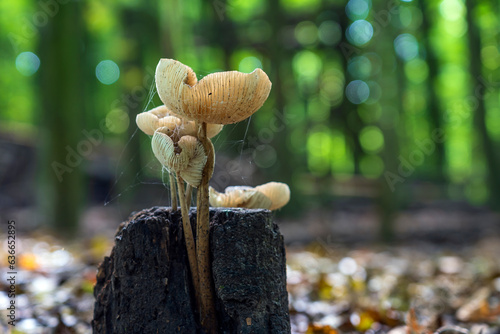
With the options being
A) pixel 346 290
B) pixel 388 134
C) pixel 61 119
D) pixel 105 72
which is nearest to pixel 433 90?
pixel 388 134

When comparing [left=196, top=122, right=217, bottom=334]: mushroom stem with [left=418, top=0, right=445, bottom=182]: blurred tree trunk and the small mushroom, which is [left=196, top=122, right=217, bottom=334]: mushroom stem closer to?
the small mushroom

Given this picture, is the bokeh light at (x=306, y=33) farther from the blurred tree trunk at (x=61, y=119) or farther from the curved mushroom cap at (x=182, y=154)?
the curved mushroom cap at (x=182, y=154)

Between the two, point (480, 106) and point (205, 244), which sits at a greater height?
point (480, 106)

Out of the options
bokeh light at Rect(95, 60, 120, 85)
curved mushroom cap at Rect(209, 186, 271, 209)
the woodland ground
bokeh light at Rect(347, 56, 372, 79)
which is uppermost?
bokeh light at Rect(95, 60, 120, 85)

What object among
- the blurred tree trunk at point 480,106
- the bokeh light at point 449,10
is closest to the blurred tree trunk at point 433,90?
the bokeh light at point 449,10

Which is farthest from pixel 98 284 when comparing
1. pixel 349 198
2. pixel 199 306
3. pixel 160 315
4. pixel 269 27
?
pixel 349 198

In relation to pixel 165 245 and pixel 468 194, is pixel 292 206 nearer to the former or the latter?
pixel 165 245

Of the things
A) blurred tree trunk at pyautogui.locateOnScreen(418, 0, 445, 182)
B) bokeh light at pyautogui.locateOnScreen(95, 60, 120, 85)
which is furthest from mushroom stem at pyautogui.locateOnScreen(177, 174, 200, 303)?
bokeh light at pyautogui.locateOnScreen(95, 60, 120, 85)

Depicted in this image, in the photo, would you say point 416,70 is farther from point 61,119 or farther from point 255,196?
point 255,196
